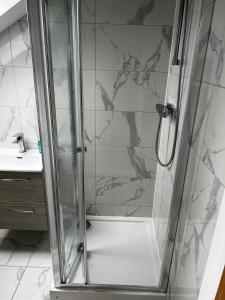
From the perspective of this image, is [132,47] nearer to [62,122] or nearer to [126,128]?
[126,128]

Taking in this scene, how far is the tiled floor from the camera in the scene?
1577 millimetres

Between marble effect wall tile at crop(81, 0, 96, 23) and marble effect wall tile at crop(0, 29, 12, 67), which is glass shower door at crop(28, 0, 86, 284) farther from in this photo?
marble effect wall tile at crop(0, 29, 12, 67)

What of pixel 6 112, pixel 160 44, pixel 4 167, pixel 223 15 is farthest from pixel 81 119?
pixel 6 112

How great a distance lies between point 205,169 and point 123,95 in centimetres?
104

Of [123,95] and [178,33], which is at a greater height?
[178,33]

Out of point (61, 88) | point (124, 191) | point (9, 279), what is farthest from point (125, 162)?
point (9, 279)

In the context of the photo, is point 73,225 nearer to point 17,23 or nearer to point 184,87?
point 184,87

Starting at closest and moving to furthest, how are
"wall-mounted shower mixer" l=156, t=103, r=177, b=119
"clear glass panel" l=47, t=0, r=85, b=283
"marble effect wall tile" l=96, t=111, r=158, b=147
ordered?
"clear glass panel" l=47, t=0, r=85, b=283 < "wall-mounted shower mixer" l=156, t=103, r=177, b=119 < "marble effect wall tile" l=96, t=111, r=158, b=147

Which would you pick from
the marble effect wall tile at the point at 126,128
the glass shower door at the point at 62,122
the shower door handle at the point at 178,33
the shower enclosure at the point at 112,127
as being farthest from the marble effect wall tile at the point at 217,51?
the marble effect wall tile at the point at 126,128

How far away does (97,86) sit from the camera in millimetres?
1790

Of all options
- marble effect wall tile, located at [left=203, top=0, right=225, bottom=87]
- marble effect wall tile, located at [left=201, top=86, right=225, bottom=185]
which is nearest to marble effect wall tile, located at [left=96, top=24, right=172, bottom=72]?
marble effect wall tile, located at [left=203, top=0, right=225, bottom=87]

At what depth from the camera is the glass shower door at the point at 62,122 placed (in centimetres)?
90

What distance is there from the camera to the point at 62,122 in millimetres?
1236

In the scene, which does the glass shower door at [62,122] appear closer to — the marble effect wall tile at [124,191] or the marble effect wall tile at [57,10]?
the marble effect wall tile at [57,10]
